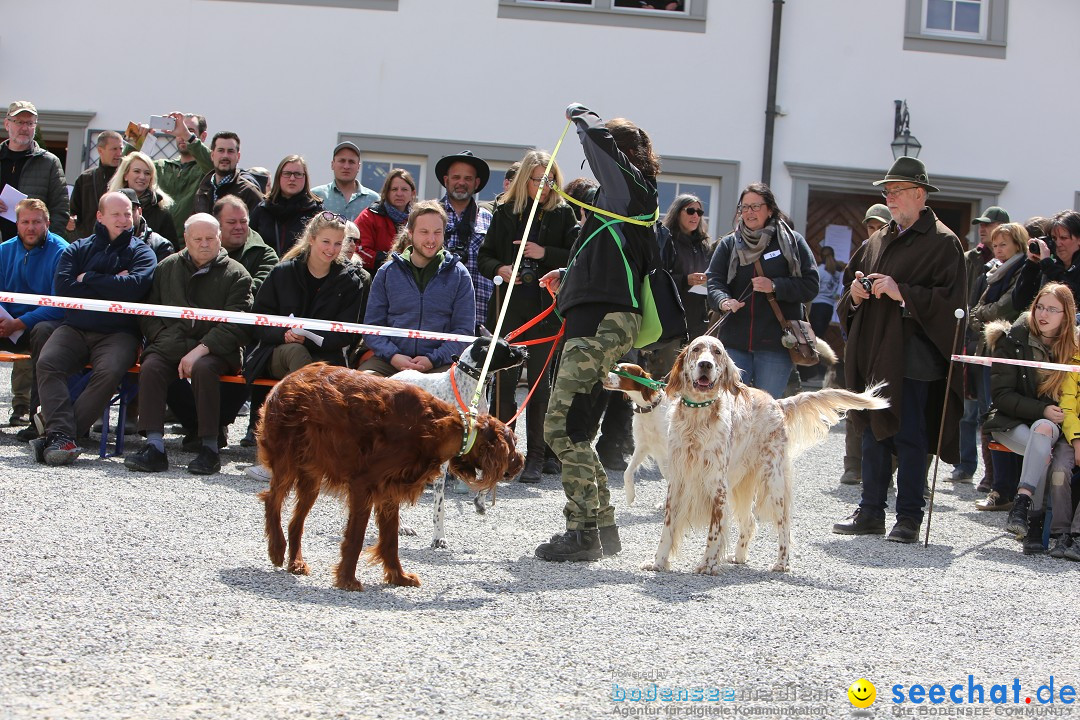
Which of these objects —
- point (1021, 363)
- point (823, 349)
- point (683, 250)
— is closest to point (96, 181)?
point (683, 250)

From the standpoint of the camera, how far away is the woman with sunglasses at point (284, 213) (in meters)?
10.2

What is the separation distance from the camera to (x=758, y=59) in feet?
49.9

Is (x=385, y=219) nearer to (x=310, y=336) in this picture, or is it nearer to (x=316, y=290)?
(x=316, y=290)

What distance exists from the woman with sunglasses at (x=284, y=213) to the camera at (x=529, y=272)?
7.72 feet

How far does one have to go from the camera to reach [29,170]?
35.7 ft

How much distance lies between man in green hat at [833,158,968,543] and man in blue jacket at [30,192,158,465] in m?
5.11

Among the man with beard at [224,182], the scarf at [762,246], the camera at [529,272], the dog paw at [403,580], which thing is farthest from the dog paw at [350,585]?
the man with beard at [224,182]

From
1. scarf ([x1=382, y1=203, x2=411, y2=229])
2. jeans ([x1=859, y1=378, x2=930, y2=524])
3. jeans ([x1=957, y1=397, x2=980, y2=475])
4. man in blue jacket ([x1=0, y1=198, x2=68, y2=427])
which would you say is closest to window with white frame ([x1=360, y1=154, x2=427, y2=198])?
scarf ([x1=382, y1=203, x2=411, y2=229])

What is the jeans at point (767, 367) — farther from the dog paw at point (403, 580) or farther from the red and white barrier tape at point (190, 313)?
the dog paw at point (403, 580)

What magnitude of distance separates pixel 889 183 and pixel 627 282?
2.34 m

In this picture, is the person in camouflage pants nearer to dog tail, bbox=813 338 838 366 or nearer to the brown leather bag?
the brown leather bag

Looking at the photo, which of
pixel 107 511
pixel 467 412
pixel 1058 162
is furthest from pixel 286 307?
→ pixel 1058 162

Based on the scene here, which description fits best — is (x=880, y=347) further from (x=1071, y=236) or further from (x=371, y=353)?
(x=371, y=353)

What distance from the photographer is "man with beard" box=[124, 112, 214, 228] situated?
11.0m
